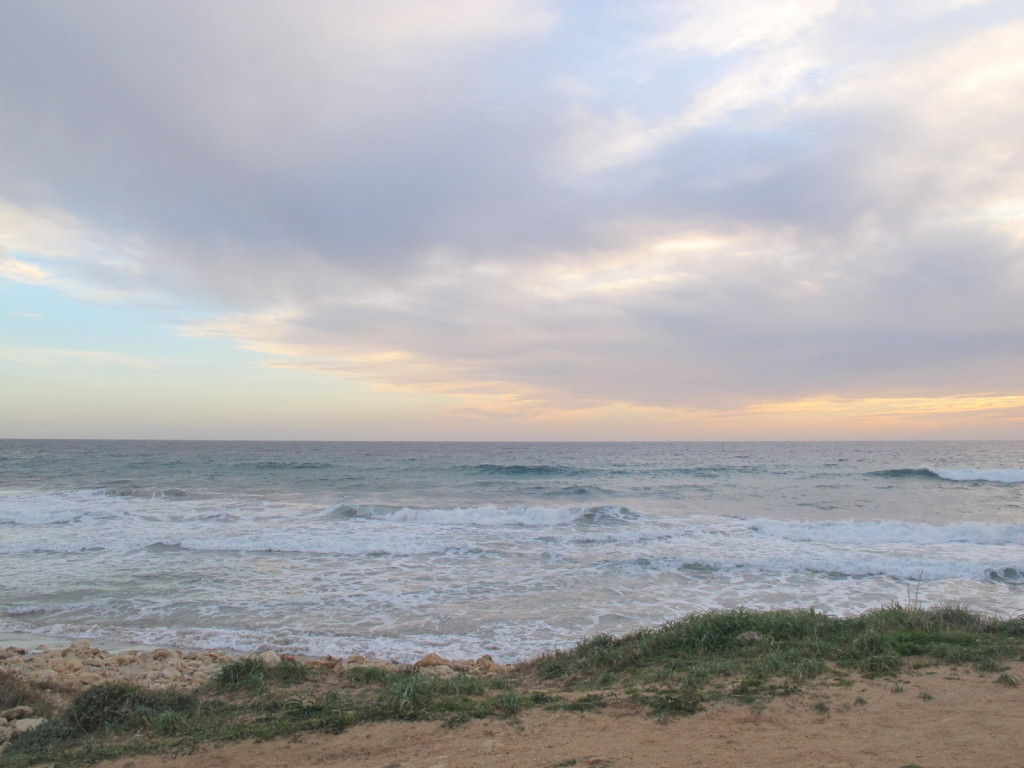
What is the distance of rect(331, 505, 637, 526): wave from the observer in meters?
24.2

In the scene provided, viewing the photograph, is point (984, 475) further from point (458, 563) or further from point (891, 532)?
point (458, 563)

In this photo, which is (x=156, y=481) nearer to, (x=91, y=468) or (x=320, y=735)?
(x=91, y=468)

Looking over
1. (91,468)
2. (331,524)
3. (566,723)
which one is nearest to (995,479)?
(331,524)

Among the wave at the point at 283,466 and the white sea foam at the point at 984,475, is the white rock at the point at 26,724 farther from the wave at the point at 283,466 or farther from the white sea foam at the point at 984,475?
the white sea foam at the point at 984,475

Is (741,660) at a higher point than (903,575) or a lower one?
higher

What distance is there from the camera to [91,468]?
5091 cm

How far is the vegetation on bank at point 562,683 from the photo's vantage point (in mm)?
5383

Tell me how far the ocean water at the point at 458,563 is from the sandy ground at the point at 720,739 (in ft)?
A: 14.5

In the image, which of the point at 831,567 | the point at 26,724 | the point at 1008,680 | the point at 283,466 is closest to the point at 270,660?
the point at 26,724

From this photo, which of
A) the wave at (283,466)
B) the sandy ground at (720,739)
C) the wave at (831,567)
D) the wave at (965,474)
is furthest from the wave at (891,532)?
the wave at (283,466)

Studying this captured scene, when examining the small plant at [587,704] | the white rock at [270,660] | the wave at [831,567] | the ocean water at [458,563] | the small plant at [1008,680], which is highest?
the small plant at [1008,680]

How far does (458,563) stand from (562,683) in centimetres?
966

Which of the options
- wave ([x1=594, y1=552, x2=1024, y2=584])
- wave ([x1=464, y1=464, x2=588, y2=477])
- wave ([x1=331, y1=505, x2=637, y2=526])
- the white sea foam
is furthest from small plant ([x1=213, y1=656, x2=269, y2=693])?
the white sea foam

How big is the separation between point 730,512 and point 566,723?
2317cm
